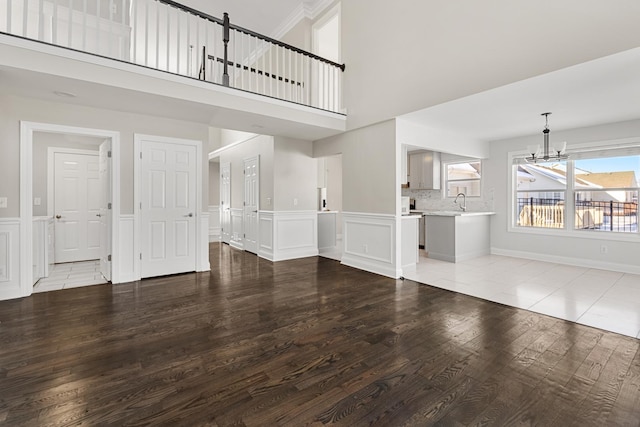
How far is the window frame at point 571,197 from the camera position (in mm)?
4785

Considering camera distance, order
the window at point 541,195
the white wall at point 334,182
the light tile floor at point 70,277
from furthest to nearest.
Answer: the white wall at point 334,182, the window at point 541,195, the light tile floor at point 70,277

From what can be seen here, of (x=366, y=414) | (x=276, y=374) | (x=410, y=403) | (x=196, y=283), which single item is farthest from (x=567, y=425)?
(x=196, y=283)

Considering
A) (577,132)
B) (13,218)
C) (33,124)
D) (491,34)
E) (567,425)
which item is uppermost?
(491,34)

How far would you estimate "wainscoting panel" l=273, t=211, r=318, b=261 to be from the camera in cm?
599

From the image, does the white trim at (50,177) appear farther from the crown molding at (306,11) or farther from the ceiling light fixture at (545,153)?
the ceiling light fixture at (545,153)

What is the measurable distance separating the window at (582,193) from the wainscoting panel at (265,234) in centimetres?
504

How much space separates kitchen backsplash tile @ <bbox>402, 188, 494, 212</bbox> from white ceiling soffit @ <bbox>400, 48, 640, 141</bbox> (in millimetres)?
1600

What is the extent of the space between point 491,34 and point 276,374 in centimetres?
401

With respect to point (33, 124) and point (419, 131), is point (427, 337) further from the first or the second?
point (33, 124)

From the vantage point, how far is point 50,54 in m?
2.99

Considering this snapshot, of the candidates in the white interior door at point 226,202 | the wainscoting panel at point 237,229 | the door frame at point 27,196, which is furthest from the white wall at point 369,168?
the door frame at point 27,196

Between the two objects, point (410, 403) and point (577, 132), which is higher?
A: point (577, 132)

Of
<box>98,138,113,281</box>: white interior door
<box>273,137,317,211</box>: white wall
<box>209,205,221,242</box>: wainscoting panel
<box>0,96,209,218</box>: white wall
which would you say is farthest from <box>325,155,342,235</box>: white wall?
<box>98,138,113,281</box>: white interior door

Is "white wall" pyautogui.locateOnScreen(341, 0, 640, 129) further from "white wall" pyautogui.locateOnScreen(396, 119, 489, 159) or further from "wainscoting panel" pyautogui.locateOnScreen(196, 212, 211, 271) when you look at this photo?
"wainscoting panel" pyautogui.locateOnScreen(196, 212, 211, 271)
